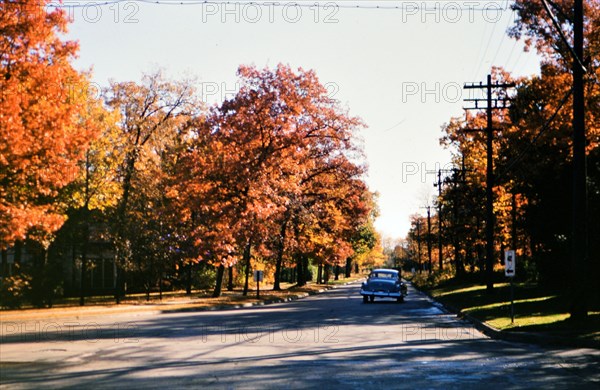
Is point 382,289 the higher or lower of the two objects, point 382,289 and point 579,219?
the lower

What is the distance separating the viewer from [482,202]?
181ft

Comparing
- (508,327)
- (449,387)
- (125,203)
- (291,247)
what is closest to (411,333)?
(508,327)

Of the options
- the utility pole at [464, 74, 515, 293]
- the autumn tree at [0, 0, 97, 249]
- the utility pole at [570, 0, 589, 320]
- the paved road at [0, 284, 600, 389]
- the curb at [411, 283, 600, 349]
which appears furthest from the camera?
the utility pole at [464, 74, 515, 293]

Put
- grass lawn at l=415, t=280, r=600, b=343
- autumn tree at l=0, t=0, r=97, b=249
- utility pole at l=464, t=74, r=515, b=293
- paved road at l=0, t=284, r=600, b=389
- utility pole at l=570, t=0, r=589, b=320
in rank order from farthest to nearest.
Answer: utility pole at l=464, t=74, r=515, b=293 → autumn tree at l=0, t=0, r=97, b=249 → utility pole at l=570, t=0, r=589, b=320 → grass lawn at l=415, t=280, r=600, b=343 → paved road at l=0, t=284, r=600, b=389

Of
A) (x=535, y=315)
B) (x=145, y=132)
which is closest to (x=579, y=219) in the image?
(x=535, y=315)

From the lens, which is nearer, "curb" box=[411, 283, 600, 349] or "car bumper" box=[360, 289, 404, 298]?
"curb" box=[411, 283, 600, 349]

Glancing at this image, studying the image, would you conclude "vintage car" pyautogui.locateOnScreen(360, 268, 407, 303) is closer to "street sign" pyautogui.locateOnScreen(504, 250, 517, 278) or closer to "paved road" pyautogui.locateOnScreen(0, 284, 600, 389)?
"paved road" pyautogui.locateOnScreen(0, 284, 600, 389)

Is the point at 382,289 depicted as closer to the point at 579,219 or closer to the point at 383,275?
the point at 383,275

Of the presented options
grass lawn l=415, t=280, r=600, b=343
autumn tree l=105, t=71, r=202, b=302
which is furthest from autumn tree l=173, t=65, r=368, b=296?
grass lawn l=415, t=280, r=600, b=343

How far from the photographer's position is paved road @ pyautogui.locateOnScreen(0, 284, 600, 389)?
10.9 meters

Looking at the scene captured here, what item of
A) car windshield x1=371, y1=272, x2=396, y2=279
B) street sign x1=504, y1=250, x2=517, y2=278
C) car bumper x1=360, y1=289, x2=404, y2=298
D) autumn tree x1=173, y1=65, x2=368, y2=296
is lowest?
car bumper x1=360, y1=289, x2=404, y2=298

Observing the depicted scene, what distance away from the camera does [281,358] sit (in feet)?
45.4

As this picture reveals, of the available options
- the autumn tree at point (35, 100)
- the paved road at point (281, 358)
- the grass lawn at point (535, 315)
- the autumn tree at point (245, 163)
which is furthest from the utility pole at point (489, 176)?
the autumn tree at point (35, 100)

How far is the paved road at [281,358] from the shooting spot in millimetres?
10906
